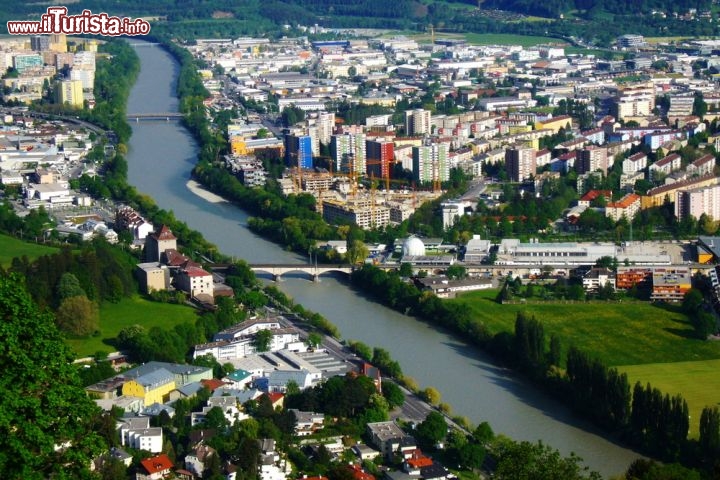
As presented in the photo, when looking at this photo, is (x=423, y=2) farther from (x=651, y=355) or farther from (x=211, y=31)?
(x=651, y=355)

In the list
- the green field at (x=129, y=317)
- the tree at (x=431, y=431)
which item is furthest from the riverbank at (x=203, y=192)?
the tree at (x=431, y=431)

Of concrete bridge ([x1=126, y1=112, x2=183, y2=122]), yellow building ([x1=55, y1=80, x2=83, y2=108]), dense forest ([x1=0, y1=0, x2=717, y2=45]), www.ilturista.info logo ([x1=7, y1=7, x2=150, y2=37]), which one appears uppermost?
dense forest ([x1=0, y1=0, x2=717, y2=45])

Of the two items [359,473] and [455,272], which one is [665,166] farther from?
[359,473]

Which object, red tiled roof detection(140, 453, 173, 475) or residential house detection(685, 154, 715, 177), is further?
residential house detection(685, 154, 715, 177)

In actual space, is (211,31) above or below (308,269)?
above

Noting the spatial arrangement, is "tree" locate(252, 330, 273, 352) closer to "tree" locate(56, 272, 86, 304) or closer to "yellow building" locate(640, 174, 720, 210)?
"tree" locate(56, 272, 86, 304)

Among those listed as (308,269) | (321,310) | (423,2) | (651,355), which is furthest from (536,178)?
(423,2)

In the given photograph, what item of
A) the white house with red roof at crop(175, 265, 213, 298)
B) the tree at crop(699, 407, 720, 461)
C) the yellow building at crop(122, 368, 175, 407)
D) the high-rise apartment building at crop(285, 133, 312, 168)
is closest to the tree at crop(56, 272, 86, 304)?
the white house with red roof at crop(175, 265, 213, 298)
